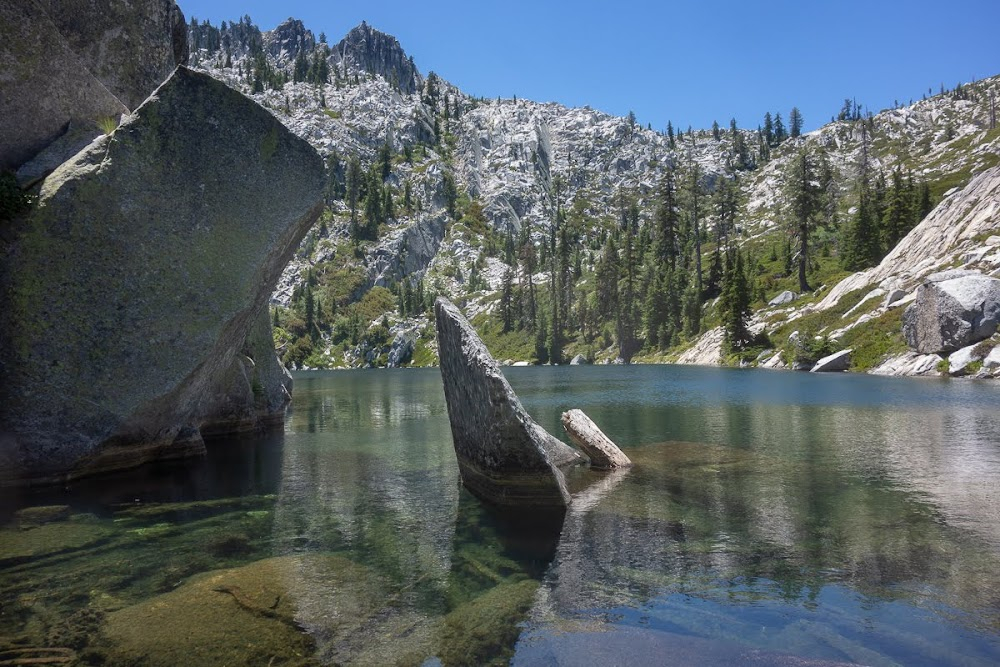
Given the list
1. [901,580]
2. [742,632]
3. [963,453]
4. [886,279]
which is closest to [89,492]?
[742,632]

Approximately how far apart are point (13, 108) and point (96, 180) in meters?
5.62

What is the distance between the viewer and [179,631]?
1031cm

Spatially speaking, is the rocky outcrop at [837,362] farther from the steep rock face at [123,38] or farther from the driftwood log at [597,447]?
the steep rock face at [123,38]

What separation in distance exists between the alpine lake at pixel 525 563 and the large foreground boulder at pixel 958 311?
42041mm

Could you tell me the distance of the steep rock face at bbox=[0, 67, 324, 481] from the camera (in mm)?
20844

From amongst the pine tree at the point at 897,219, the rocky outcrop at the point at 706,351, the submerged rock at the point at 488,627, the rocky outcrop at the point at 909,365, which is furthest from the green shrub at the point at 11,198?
the pine tree at the point at 897,219

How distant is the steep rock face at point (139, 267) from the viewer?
68.4ft

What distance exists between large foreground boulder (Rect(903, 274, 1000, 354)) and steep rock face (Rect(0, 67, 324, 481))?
213ft

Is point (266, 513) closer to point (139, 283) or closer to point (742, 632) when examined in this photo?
point (139, 283)

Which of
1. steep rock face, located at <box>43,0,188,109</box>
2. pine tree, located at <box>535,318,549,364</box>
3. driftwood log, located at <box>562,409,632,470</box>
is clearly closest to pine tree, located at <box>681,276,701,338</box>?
pine tree, located at <box>535,318,549,364</box>

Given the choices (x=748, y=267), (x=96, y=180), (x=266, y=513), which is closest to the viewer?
(x=266, y=513)

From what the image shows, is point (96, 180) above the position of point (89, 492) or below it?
above

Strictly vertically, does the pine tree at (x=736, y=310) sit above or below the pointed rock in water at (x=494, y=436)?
above

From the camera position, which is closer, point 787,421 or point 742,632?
point 742,632
